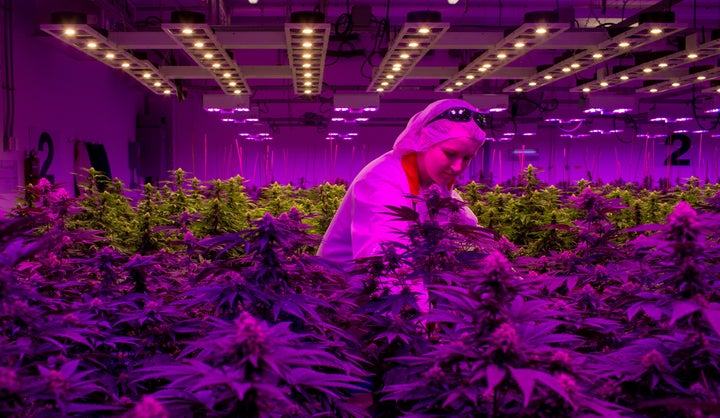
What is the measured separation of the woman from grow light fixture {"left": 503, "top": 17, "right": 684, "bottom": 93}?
2.32 m

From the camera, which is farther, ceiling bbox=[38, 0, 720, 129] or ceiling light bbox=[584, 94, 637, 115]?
ceiling light bbox=[584, 94, 637, 115]

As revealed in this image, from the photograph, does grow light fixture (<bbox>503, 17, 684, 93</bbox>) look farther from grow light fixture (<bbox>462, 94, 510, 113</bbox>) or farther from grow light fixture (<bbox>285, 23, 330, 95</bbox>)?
grow light fixture (<bbox>285, 23, 330, 95</bbox>)

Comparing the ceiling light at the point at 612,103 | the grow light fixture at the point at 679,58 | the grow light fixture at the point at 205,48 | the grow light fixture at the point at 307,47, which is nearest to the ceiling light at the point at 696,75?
the ceiling light at the point at 612,103

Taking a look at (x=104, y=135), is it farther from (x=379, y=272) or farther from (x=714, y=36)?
(x=379, y=272)

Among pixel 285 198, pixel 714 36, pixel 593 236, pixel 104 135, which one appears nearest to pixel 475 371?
pixel 593 236

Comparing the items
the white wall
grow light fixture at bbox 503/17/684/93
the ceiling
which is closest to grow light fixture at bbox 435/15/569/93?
the ceiling

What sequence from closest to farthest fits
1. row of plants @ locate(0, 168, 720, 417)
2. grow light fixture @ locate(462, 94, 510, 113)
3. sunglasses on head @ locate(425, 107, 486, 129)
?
row of plants @ locate(0, 168, 720, 417)
sunglasses on head @ locate(425, 107, 486, 129)
grow light fixture @ locate(462, 94, 510, 113)

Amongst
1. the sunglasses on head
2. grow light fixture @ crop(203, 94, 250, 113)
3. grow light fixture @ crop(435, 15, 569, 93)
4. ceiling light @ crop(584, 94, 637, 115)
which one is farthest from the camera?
ceiling light @ crop(584, 94, 637, 115)

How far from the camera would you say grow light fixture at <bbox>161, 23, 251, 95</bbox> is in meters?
3.95

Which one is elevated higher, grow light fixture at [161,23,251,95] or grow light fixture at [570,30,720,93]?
grow light fixture at [570,30,720,93]

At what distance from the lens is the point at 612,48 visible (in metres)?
4.97

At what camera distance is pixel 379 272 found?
1569 mm

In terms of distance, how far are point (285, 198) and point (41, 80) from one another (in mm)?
6216

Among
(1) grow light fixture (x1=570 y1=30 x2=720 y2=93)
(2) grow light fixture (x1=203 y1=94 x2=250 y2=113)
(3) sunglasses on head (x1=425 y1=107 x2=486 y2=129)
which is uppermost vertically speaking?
(1) grow light fixture (x1=570 y1=30 x2=720 y2=93)
